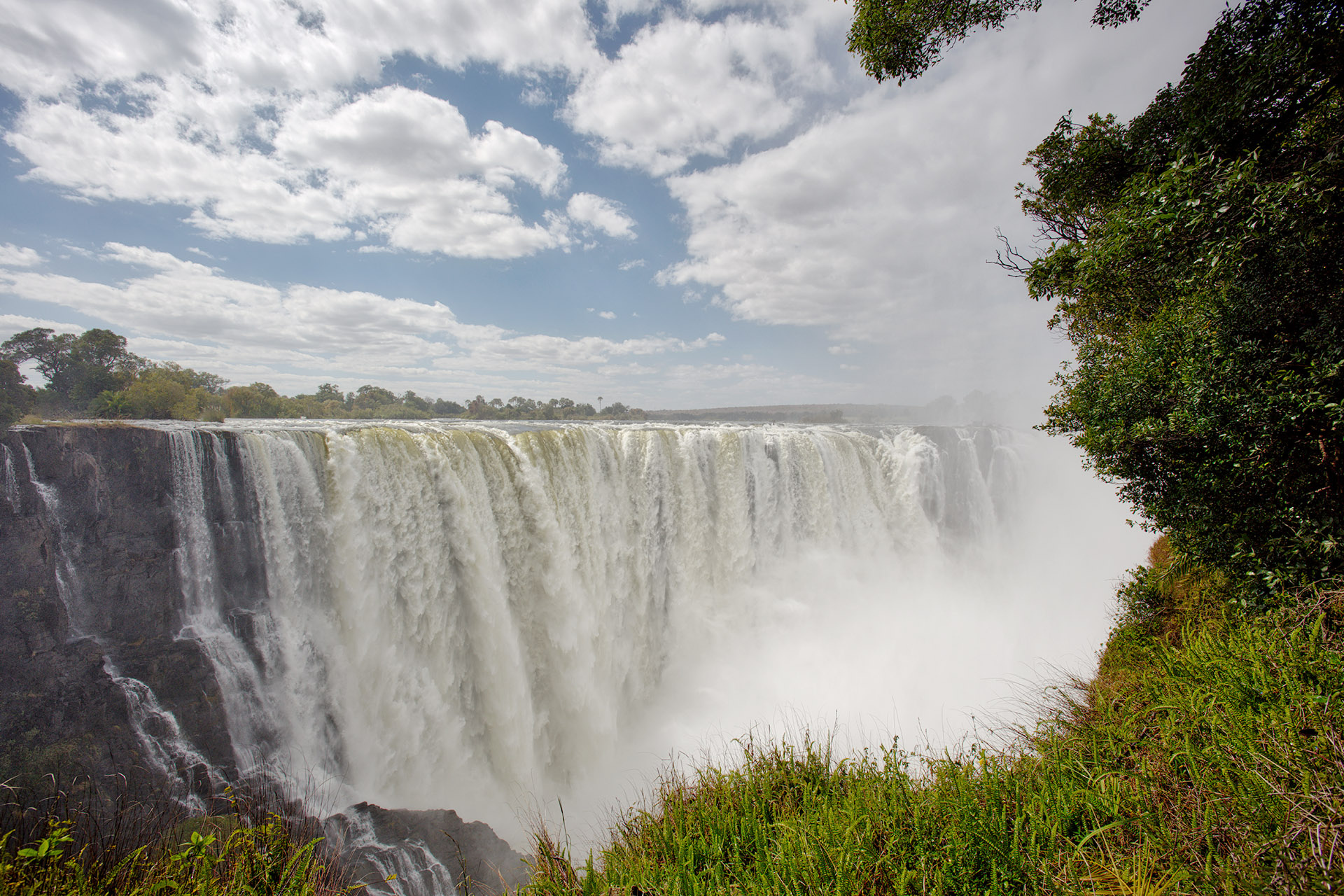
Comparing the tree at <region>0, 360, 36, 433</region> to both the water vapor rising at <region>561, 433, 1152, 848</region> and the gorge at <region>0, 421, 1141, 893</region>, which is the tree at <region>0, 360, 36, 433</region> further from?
the water vapor rising at <region>561, 433, 1152, 848</region>

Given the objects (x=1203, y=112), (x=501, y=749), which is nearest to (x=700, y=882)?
(x=1203, y=112)

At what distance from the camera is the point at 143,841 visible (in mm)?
3148

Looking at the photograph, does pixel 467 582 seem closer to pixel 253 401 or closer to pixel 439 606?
pixel 439 606

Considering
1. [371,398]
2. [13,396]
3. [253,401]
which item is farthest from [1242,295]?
[371,398]

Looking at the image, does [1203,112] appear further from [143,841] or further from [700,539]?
[700,539]

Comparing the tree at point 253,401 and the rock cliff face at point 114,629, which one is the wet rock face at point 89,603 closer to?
the rock cliff face at point 114,629

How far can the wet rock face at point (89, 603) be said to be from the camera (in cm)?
589

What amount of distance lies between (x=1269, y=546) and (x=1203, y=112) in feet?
12.5

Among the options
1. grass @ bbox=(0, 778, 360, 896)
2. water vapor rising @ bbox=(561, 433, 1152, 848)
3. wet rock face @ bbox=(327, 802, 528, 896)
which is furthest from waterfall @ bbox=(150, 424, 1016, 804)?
grass @ bbox=(0, 778, 360, 896)

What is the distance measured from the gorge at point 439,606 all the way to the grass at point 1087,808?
4.47 meters

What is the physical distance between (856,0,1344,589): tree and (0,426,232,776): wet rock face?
34.5 ft

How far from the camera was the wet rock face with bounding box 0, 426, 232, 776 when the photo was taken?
5.89m

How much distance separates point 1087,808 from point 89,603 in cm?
1039

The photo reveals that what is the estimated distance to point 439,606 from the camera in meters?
9.09
